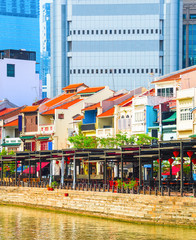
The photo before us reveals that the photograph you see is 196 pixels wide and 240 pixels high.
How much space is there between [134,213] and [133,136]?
3992 cm

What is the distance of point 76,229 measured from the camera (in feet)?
182

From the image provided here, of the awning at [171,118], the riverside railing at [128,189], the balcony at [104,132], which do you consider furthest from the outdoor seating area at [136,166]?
the awning at [171,118]

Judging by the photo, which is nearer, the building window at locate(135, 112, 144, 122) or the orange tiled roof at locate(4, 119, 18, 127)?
the building window at locate(135, 112, 144, 122)

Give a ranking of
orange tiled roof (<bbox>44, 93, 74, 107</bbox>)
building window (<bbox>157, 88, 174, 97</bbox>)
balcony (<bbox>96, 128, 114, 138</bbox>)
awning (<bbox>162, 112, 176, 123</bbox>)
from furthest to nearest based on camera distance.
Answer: orange tiled roof (<bbox>44, 93, 74, 107</bbox>), balcony (<bbox>96, 128, 114, 138</bbox>), building window (<bbox>157, 88, 174, 97</bbox>), awning (<bbox>162, 112, 176, 123</bbox>)

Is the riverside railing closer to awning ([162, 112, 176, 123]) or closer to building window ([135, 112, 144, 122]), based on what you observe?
awning ([162, 112, 176, 123])

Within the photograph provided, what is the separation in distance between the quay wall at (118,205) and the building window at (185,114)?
21.8 metres

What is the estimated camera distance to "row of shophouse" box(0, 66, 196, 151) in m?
91.1

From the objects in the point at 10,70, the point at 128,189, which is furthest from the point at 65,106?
the point at 128,189

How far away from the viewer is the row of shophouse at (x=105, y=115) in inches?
3587

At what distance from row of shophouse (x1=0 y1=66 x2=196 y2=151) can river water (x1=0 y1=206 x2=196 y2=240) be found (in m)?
27.9

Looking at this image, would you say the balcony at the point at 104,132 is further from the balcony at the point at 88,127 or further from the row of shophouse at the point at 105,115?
the balcony at the point at 88,127

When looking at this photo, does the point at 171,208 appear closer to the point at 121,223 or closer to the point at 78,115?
the point at 121,223

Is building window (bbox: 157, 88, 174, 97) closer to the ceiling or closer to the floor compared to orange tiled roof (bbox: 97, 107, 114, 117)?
closer to the ceiling

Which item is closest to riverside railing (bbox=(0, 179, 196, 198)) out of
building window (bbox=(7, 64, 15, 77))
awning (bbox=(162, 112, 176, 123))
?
awning (bbox=(162, 112, 176, 123))
